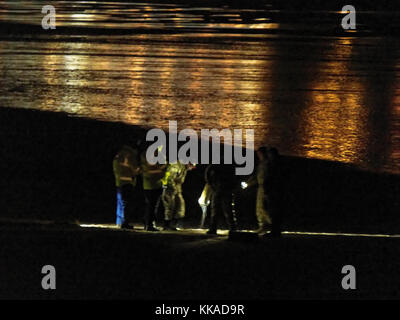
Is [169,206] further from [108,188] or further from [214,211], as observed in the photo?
[108,188]

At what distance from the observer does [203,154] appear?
20.0 meters

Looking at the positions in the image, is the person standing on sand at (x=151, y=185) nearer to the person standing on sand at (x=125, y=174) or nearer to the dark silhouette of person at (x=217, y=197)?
the person standing on sand at (x=125, y=174)

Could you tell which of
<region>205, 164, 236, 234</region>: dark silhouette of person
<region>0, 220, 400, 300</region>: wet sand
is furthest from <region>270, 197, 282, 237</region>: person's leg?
<region>205, 164, 236, 234</region>: dark silhouette of person

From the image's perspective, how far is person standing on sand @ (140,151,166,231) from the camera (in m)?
14.4

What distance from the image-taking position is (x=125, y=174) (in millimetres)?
14484

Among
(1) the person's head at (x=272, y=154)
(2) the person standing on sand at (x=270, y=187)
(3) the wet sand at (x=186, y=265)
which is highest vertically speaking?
(1) the person's head at (x=272, y=154)

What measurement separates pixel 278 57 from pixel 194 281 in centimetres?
2377

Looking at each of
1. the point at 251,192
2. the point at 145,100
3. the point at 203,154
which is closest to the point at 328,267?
Answer: the point at 251,192

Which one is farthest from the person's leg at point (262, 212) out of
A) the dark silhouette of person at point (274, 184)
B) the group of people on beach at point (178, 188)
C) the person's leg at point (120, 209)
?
the person's leg at point (120, 209)

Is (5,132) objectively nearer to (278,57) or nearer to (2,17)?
(278,57)

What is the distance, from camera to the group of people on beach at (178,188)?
1433 cm

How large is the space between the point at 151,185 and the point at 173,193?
0.42 meters

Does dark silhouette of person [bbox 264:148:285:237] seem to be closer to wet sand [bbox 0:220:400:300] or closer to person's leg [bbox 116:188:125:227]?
wet sand [bbox 0:220:400:300]

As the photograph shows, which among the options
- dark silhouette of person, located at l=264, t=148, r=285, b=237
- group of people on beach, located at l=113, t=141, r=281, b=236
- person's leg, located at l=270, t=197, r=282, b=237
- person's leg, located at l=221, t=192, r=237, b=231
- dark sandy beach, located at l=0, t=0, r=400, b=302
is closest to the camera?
dark sandy beach, located at l=0, t=0, r=400, b=302
